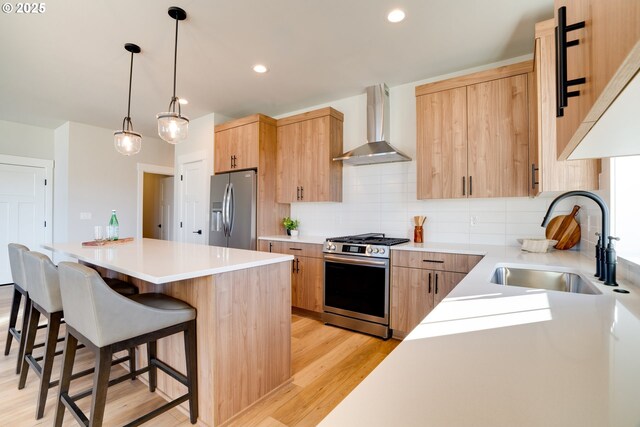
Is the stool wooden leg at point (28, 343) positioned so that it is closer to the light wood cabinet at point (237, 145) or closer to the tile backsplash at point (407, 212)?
the light wood cabinet at point (237, 145)

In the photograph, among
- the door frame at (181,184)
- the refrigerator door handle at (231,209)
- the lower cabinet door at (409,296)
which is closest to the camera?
the lower cabinet door at (409,296)

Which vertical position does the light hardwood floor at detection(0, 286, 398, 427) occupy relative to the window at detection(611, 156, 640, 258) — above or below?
below

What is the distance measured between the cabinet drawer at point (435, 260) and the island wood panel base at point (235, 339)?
1179 mm

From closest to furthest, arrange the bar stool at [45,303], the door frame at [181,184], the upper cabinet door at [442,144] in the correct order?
the bar stool at [45,303] → the upper cabinet door at [442,144] → the door frame at [181,184]

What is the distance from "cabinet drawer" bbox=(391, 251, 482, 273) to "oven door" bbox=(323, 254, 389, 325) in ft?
0.45

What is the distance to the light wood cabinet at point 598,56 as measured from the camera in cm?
40

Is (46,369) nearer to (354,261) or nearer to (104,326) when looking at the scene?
(104,326)

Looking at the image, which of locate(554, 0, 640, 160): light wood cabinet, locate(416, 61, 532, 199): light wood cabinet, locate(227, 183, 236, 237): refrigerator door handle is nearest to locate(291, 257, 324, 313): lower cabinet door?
locate(227, 183, 236, 237): refrigerator door handle

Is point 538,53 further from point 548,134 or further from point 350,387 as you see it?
point 350,387

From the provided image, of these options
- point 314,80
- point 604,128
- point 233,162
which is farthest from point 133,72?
point 604,128

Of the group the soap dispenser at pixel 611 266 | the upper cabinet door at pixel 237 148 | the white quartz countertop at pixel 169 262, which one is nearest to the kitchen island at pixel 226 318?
the white quartz countertop at pixel 169 262

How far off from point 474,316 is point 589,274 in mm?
1051

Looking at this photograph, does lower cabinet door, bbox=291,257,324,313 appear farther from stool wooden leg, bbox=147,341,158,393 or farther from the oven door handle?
stool wooden leg, bbox=147,341,158,393

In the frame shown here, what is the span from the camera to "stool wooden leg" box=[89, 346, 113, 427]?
4.50 feet
